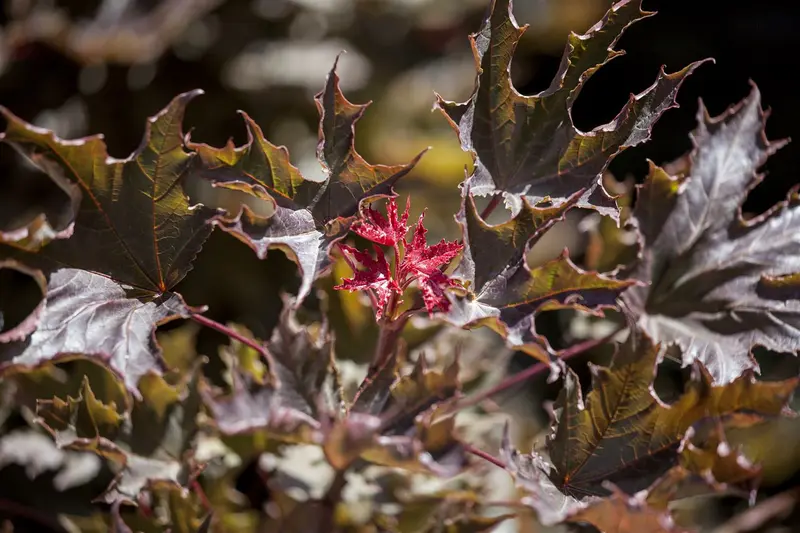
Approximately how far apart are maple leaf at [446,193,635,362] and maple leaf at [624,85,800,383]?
17cm

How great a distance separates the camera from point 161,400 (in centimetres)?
84

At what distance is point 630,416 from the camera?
→ 672mm

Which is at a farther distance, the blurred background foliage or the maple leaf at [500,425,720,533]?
the blurred background foliage

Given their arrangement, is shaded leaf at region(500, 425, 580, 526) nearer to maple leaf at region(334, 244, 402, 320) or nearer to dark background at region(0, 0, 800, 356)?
maple leaf at region(334, 244, 402, 320)

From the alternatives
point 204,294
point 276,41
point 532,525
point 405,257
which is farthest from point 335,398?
point 276,41

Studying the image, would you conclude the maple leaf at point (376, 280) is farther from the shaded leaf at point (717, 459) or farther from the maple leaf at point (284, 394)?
the shaded leaf at point (717, 459)

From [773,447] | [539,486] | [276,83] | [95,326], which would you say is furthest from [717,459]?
[276,83]

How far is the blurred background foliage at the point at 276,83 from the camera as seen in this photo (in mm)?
1860

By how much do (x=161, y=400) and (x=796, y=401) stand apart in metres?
1.37

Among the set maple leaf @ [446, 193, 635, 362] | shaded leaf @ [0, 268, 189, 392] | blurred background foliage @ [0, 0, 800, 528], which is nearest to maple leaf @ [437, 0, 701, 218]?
maple leaf @ [446, 193, 635, 362]

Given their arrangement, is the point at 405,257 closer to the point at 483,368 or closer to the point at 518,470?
the point at 518,470

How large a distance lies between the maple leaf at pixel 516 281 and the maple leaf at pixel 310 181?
9 cm

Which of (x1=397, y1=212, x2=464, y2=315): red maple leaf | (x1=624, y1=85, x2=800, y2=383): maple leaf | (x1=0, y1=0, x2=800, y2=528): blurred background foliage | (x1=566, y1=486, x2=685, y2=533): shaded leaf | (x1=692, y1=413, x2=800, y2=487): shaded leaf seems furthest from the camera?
(x1=0, y1=0, x2=800, y2=528): blurred background foliage

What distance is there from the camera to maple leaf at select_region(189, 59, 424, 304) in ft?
2.12
